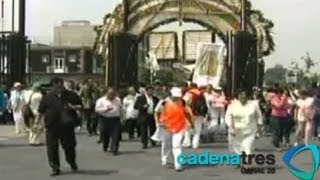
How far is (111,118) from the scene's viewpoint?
64.4 feet

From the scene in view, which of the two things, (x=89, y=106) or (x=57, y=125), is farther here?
(x=89, y=106)

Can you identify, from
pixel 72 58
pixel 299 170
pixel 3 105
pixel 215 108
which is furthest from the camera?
pixel 72 58

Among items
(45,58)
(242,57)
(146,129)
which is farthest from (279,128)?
(45,58)

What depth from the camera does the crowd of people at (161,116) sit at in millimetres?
15211

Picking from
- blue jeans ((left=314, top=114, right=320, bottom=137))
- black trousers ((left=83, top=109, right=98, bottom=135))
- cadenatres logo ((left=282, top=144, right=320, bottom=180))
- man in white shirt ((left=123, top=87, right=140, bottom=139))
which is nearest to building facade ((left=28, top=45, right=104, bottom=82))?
black trousers ((left=83, top=109, right=98, bottom=135))

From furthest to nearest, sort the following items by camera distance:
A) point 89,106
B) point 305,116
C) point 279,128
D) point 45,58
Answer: point 45,58 → point 89,106 → point 279,128 → point 305,116

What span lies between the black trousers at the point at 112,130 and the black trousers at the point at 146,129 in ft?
5.85

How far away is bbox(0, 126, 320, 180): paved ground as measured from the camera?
48.8 ft

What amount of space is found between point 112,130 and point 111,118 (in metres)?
0.31

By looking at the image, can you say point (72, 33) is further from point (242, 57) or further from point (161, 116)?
point (161, 116)

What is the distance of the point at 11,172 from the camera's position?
15.5m

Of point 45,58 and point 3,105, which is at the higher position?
point 45,58

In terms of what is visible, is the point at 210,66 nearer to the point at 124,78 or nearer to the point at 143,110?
the point at 124,78

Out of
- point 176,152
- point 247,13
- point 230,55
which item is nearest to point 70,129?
point 176,152
